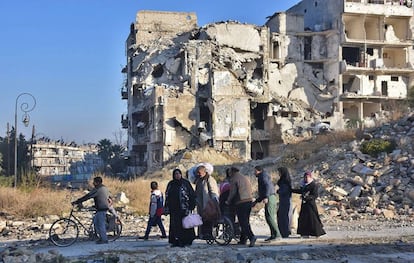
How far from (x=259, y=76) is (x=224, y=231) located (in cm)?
4122

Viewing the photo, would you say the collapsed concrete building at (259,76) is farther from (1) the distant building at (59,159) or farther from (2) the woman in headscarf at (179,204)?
(2) the woman in headscarf at (179,204)

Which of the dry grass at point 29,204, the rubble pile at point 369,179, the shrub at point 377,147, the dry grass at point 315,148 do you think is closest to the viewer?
the dry grass at point 29,204

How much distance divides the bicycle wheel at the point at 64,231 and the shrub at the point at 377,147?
1762 cm

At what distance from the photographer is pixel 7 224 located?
17.7 metres

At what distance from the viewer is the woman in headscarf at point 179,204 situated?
10.9m

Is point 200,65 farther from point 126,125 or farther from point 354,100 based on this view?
point 354,100

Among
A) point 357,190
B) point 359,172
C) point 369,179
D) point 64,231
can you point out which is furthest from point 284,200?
point 359,172

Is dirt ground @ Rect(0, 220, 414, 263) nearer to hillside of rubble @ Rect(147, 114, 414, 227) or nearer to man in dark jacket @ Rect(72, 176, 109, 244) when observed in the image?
man in dark jacket @ Rect(72, 176, 109, 244)

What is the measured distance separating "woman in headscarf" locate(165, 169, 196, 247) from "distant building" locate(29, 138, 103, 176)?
53203 millimetres

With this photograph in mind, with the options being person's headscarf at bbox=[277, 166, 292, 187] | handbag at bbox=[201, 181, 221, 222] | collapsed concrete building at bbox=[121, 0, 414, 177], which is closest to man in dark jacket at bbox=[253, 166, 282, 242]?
person's headscarf at bbox=[277, 166, 292, 187]

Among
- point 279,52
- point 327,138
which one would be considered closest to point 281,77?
point 279,52

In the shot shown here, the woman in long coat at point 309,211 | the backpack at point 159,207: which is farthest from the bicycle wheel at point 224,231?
the woman in long coat at point 309,211

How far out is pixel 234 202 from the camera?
11141 millimetres

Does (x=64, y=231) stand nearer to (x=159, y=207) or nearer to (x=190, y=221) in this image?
(x=159, y=207)
